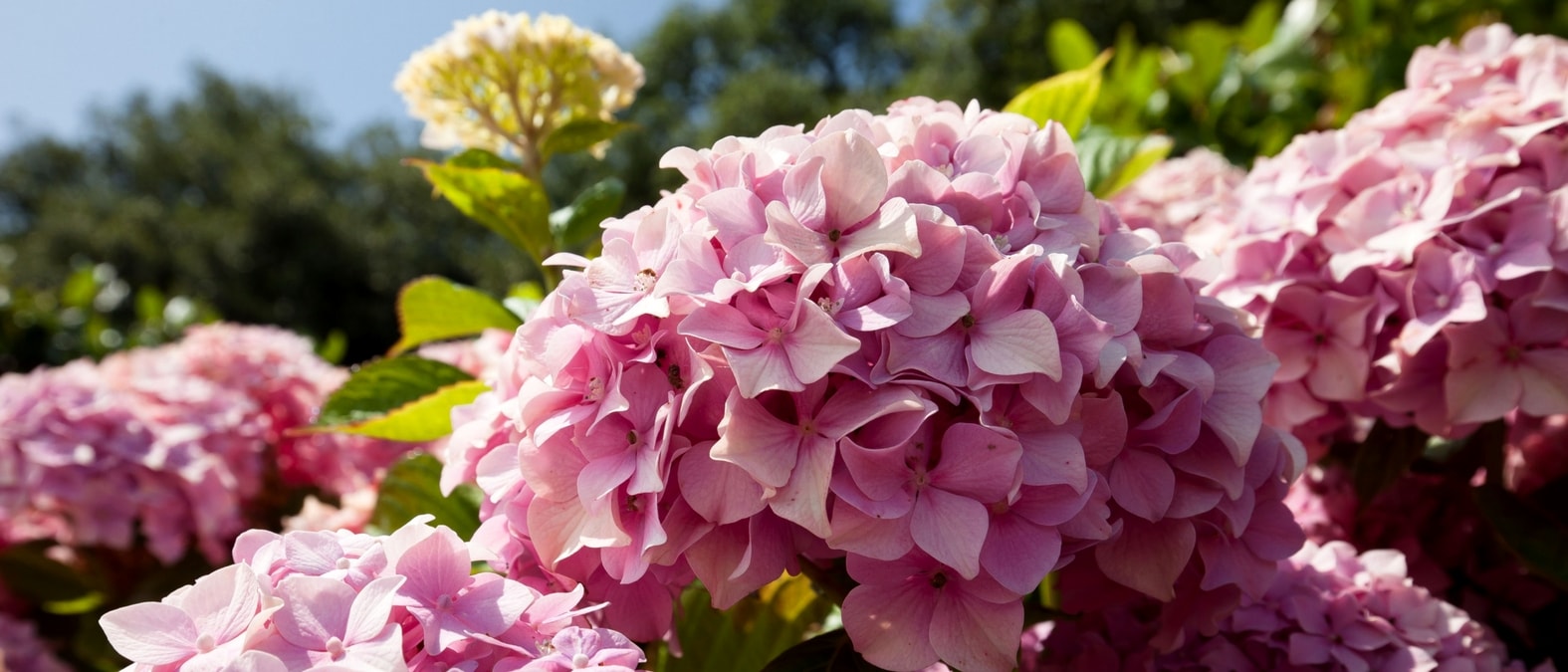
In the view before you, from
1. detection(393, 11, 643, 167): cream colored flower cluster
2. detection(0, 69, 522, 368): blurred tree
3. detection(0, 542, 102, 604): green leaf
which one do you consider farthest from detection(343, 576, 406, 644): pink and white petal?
detection(0, 69, 522, 368): blurred tree

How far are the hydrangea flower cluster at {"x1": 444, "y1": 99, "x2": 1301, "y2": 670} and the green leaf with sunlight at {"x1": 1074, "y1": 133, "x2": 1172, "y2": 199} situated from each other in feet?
1.18

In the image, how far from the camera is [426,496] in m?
0.74

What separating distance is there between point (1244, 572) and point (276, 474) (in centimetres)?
129

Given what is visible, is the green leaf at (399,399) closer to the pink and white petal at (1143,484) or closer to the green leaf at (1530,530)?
A: the pink and white petal at (1143,484)

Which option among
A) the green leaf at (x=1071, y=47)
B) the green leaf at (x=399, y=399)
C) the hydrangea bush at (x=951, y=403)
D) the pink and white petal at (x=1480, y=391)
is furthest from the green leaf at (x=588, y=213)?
the green leaf at (x=1071, y=47)

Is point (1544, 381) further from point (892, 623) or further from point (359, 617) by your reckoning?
point (359, 617)

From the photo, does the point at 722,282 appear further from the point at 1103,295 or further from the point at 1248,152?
the point at 1248,152

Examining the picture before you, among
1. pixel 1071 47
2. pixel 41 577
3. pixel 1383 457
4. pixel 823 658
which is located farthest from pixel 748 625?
pixel 1071 47

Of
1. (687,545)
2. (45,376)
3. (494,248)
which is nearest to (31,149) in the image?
(494,248)

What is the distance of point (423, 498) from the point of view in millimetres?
742

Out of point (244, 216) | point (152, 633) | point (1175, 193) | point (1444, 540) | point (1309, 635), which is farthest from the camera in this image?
point (244, 216)

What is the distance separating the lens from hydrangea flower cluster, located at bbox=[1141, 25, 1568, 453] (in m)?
Result: 0.65

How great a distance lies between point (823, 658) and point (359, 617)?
0.24 m

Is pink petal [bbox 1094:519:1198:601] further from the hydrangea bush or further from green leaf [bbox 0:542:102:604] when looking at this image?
green leaf [bbox 0:542:102:604]
